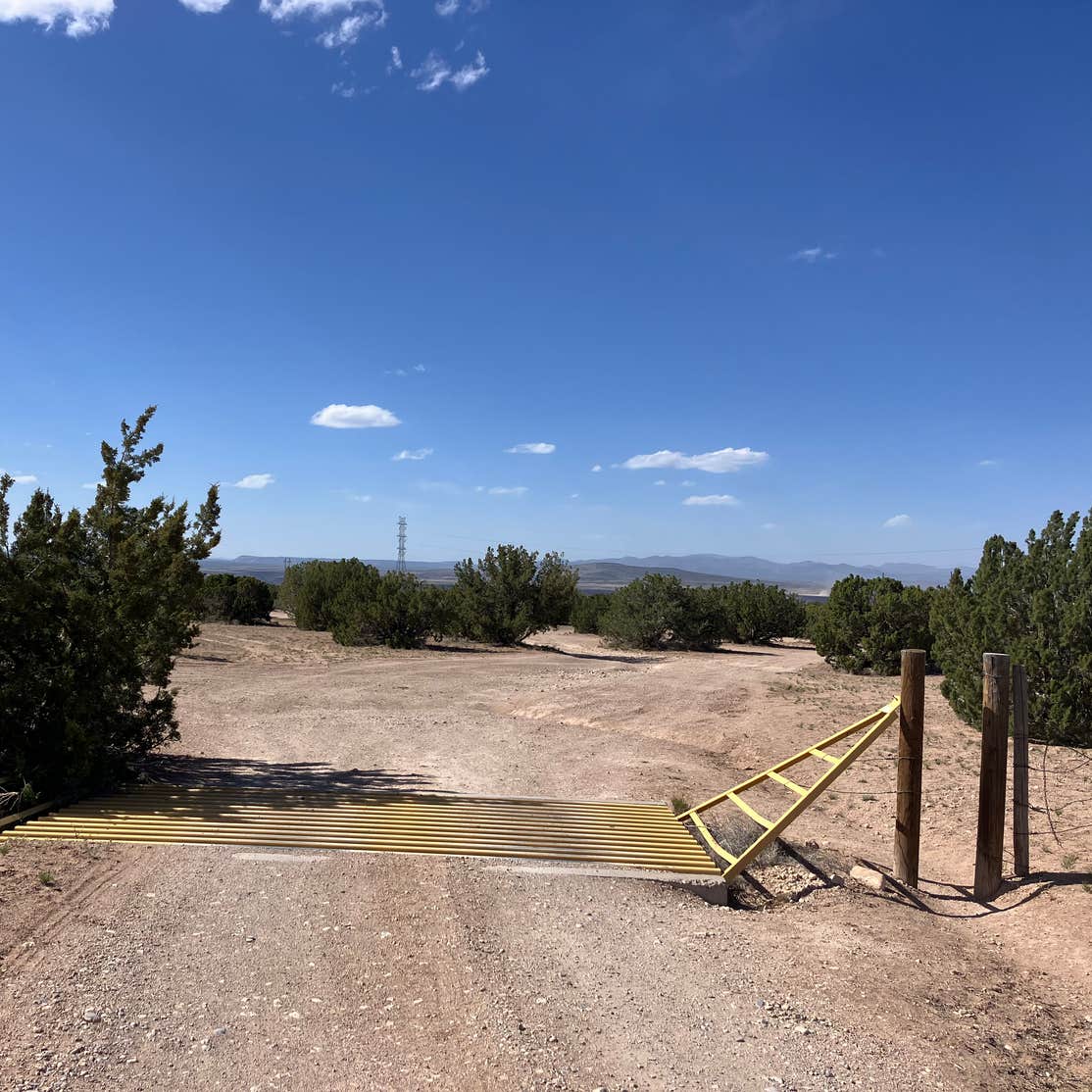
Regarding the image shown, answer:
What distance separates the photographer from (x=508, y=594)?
92.1 feet

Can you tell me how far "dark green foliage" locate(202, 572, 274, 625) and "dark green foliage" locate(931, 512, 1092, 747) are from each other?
2963 centimetres

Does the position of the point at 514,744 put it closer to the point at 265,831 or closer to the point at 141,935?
the point at 265,831

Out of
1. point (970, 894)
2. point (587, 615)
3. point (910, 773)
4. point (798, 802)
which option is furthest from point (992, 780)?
point (587, 615)

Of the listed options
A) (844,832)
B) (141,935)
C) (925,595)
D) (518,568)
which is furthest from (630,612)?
(141,935)

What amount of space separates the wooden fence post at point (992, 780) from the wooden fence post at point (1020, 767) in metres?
0.07

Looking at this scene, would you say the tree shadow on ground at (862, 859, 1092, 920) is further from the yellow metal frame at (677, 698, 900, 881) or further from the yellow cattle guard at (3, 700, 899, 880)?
the yellow cattle guard at (3, 700, 899, 880)

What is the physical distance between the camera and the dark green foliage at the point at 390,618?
83.5 feet

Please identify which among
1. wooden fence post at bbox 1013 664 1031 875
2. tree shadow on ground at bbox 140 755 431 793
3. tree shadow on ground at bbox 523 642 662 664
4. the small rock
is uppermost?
wooden fence post at bbox 1013 664 1031 875

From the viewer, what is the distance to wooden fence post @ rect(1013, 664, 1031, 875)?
6172 millimetres

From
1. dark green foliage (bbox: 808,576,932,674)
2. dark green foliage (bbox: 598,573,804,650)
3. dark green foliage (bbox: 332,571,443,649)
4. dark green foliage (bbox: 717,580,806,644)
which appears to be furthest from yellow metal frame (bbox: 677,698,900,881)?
dark green foliage (bbox: 717,580,806,644)

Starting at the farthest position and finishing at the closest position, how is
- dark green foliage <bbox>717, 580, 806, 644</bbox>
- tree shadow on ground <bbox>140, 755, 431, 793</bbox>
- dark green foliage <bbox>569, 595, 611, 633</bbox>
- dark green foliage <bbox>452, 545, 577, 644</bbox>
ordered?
1. dark green foliage <bbox>569, 595, 611, 633</bbox>
2. dark green foliage <bbox>717, 580, 806, 644</bbox>
3. dark green foliage <bbox>452, 545, 577, 644</bbox>
4. tree shadow on ground <bbox>140, 755, 431, 793</bbox>

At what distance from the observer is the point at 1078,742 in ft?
32.0

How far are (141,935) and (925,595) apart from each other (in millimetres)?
18396

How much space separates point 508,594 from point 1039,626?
19568 mm
